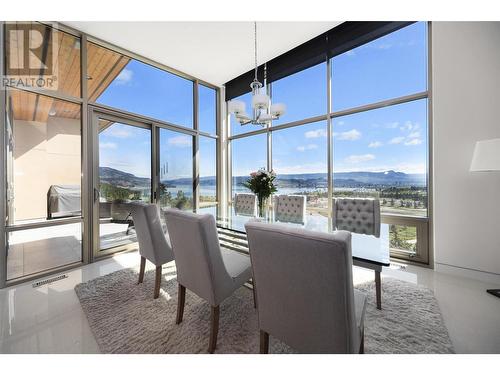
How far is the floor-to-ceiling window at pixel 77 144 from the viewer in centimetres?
257

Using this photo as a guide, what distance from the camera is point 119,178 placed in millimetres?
3486

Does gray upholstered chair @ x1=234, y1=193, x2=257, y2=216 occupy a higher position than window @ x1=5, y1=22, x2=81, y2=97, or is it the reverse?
window @ x1=5, y1=22, x2=81, y2=97

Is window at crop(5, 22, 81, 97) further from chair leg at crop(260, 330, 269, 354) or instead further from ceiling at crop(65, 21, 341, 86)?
chair leg at crop(260, 330, 269, 354)

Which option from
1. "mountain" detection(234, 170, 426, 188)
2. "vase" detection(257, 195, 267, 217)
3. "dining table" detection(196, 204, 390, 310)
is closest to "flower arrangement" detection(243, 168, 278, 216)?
"vase" detection(257, 195, 267, 217)

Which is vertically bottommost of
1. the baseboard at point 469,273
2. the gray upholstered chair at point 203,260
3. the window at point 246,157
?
the baseboard at point 469,273

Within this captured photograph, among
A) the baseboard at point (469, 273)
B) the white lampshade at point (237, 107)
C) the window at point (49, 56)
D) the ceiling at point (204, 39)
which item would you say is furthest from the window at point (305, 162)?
the window at point (49, 56)

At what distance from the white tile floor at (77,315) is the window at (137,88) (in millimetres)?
2645

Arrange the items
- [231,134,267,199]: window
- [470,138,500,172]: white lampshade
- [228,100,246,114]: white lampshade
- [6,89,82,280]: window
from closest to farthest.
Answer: [470,138,500,172]: white lampshade, [6,89,82,280]: window, [228,100,246,114]: white lampshade, [231,134,267,199]: window

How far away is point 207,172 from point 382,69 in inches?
150

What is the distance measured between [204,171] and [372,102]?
3.55 m

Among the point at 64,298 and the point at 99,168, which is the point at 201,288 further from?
the point at 99,168

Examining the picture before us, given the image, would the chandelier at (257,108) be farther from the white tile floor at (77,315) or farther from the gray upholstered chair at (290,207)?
the white tile floor at (77,315)

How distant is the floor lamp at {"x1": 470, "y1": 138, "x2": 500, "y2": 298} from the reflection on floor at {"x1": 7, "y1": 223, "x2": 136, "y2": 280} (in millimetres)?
4818

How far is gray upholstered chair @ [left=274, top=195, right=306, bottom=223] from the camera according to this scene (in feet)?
9.53
